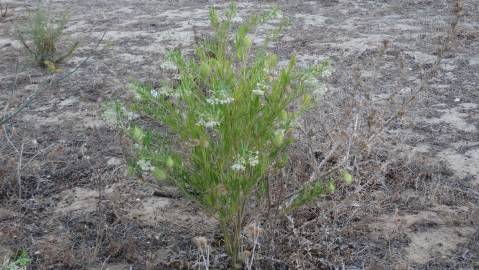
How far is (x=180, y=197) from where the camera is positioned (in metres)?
3.15

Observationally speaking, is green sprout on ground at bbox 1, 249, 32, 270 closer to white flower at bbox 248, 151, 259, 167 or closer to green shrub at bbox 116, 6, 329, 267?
green shrub at bbox 116, 6, 329, 267

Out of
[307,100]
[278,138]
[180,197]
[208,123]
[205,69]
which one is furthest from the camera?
[180,197]

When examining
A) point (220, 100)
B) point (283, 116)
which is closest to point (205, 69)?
point (220, 100)

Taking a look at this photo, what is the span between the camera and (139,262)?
276cm

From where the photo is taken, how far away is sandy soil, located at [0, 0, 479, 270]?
109 inches

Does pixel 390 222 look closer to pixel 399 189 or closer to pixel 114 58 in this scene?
pixel 399 189

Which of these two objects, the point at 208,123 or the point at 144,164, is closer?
the point at 208,123

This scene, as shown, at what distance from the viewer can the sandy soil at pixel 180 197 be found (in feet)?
9.10

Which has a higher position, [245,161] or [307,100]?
[307,100]

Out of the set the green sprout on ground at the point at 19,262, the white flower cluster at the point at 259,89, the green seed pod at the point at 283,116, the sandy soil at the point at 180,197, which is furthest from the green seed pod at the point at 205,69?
the green sprout on ground at the point at 19,262

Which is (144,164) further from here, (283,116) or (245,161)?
(283,116)

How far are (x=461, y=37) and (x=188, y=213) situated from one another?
14.0 ft

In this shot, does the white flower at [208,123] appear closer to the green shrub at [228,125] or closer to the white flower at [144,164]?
the green shrub at [228,125]

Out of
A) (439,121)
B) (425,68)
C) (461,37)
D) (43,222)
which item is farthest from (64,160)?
(461,37)
